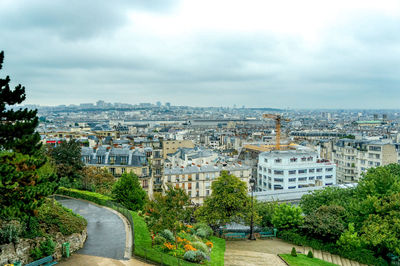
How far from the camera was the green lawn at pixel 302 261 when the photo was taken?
1143 inches

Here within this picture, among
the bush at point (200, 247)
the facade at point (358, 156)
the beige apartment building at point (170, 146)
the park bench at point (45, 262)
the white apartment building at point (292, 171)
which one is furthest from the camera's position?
the beige apartment building at point (170, 146)

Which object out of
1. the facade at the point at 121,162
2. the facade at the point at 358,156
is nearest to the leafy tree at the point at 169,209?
the facade at the point at 121,162

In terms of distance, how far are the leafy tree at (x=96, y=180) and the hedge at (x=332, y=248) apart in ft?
78.9

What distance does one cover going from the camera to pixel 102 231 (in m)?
29.1

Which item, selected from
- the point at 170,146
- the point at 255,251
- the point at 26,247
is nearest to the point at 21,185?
the point at 26,247

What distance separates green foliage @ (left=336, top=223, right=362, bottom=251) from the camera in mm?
31761

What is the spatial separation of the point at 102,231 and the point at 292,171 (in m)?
58.3

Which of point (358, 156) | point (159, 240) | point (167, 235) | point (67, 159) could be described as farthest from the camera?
point (358, 156)

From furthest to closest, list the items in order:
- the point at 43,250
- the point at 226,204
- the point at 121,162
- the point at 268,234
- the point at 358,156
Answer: the point at 358,156 < the point at 121,162 < the point at 268,234 < the point at 226,204 < the point at 43,250

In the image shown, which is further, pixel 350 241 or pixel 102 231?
pixel 350 241

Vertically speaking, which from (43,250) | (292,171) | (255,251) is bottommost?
(292,171)

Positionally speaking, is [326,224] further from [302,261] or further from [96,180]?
[96,180]

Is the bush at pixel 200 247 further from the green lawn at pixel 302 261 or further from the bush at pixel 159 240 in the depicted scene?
the green lawn at pixel 302 261

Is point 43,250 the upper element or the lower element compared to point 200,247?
upper
